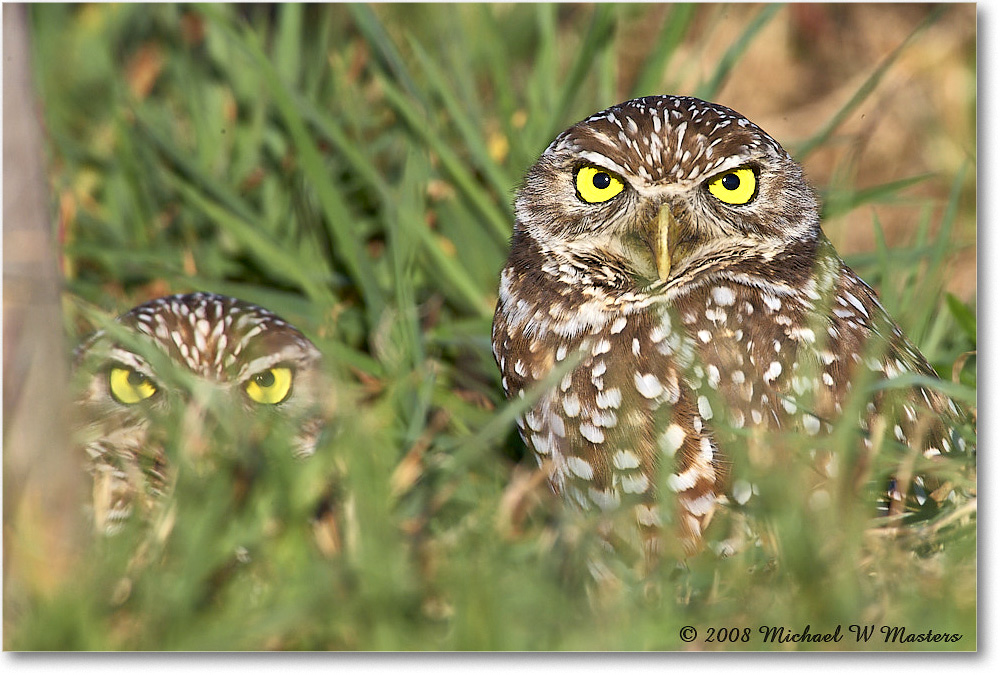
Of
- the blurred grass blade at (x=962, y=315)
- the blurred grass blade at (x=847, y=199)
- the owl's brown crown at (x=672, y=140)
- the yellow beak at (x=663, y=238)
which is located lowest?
the blurred grass blade at (x=962, y=315)

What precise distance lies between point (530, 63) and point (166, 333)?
72.2 inches

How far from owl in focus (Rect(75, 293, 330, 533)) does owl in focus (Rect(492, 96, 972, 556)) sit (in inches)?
25.2

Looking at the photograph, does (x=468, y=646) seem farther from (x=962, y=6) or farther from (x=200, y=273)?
(x=962, y=6)

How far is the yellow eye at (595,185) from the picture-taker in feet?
8.64

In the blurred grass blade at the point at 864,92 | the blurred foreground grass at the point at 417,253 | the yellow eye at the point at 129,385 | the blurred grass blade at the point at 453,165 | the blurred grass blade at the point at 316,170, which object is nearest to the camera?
the blurred foreground grass at the point at 417,253

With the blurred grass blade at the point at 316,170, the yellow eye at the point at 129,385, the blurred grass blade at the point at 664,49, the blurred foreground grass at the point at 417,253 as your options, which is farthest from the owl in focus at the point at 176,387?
the blurred grass blade at the point at 664,49

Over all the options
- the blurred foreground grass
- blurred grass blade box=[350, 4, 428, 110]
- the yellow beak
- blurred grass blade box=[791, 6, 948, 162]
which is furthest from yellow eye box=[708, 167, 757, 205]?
blurred grass blade box=[350, 4, 428, 110]

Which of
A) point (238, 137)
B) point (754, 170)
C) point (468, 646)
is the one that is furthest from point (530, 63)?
point (468, 646)

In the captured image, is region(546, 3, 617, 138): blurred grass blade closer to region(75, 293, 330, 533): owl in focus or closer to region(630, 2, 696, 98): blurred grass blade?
region(630, 2, 696, 98): blurred grass blade

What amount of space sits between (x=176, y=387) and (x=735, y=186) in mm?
1448

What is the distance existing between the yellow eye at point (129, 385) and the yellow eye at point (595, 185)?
1.20 m

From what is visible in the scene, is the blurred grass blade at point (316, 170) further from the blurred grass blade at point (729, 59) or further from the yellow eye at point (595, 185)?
the blurred grass blade at point (729, 59)

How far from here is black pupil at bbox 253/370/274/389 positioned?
296cm

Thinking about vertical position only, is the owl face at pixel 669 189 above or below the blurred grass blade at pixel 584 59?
below
